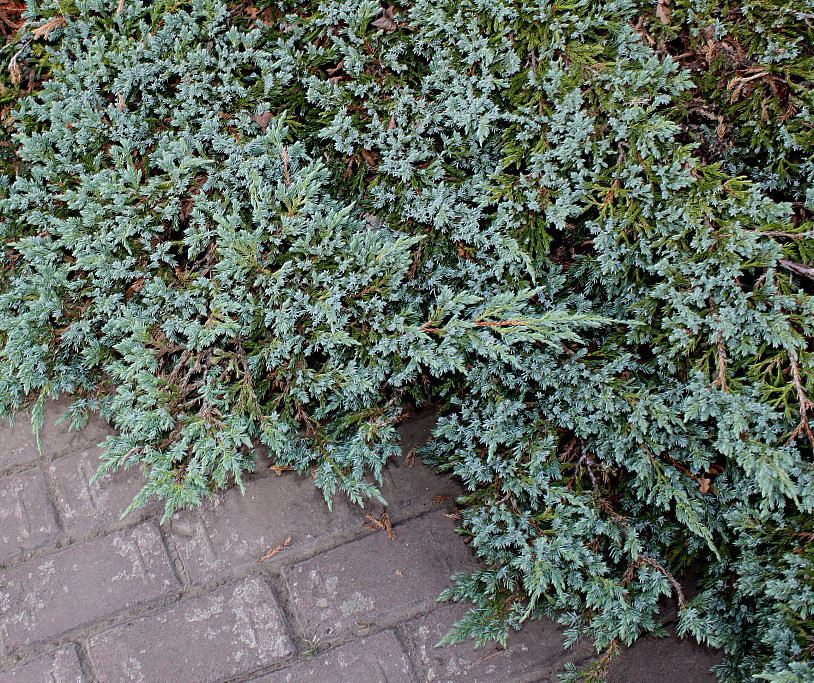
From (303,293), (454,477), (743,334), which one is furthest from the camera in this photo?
(454,477)

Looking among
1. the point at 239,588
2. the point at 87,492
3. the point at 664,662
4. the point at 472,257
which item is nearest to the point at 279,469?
the point at 239,588

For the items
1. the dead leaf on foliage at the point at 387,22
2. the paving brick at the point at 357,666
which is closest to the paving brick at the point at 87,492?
the paving brick at the point at 357,666

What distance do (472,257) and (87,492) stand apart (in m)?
1.96

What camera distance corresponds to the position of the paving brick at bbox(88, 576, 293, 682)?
246 centimetres

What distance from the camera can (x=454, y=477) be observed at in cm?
271

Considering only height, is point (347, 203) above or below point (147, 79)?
below

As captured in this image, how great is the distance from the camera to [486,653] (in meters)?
2.47

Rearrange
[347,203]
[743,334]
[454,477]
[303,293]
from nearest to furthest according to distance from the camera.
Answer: [743,334] < [303,293] < [347,203] < [454,477]

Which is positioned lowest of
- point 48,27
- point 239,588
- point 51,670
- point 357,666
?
point 357,666

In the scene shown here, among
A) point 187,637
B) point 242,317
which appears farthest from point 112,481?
point 242,317

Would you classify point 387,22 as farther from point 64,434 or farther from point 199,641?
point 199,641

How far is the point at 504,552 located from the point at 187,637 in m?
1.33

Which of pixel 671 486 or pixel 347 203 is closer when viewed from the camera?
pixel 671 486

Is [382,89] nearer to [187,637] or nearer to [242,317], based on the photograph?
[242,317]
